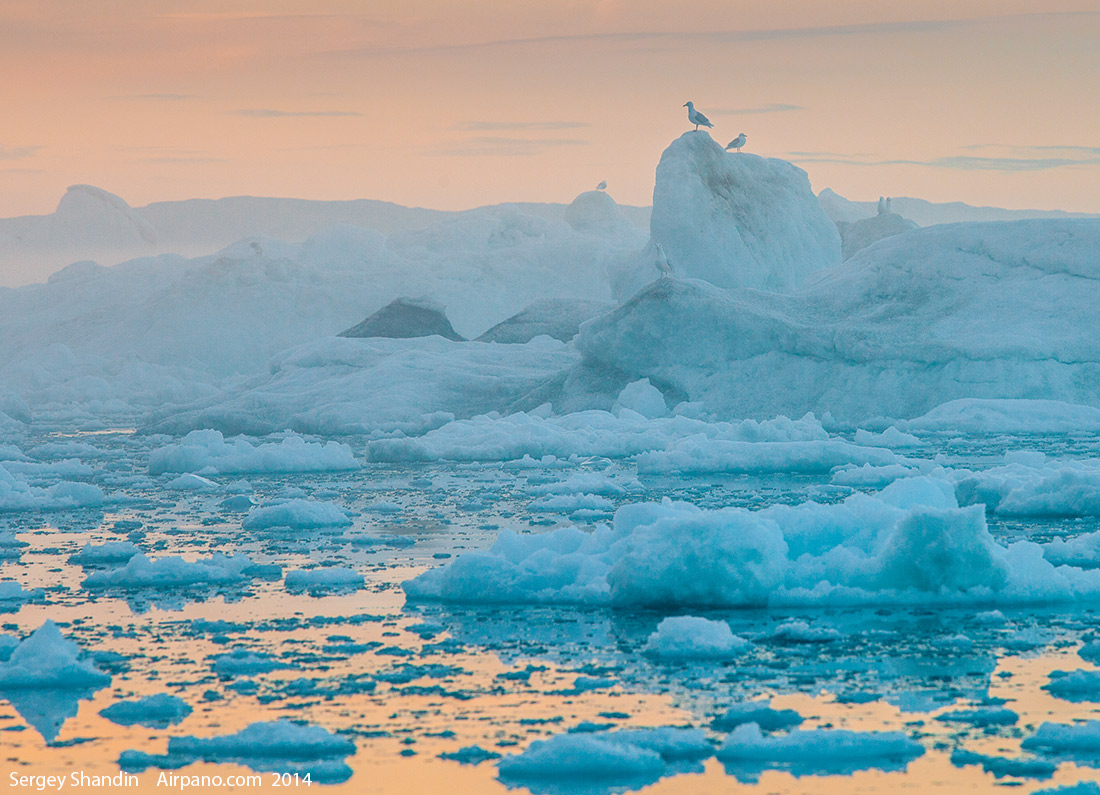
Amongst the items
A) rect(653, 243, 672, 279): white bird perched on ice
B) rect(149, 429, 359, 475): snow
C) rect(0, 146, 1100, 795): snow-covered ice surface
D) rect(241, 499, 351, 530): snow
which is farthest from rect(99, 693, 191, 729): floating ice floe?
rect(653, 243, 672, 279): white bird perched on ice

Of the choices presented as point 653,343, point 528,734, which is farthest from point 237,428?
point 528,734

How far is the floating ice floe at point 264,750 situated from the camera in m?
5.34

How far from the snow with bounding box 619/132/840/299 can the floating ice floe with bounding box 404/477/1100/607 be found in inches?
857

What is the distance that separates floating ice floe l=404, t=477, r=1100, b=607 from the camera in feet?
26.2

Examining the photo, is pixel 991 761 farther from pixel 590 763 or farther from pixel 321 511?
pixel 321 511

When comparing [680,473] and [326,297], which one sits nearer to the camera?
[680,473]

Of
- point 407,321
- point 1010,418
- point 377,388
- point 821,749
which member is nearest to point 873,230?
point 407,321

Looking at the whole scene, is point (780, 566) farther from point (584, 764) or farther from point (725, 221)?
point (725, 221)

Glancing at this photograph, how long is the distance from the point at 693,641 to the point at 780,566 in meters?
1.45

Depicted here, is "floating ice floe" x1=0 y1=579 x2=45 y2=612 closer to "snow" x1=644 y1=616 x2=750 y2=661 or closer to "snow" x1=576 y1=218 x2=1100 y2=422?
"snow" x1=644 y1=616 x2=750 y2=661

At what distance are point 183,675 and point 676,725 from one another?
7.56 feet

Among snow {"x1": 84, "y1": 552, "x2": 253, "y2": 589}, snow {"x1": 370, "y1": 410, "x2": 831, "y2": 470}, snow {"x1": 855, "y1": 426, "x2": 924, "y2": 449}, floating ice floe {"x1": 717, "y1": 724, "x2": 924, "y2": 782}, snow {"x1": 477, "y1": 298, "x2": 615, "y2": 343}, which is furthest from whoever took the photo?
snow {"x1": 477, "y1": 298, "x2": 615, "y2": 343}

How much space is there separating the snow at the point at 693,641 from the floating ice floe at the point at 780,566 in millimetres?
955

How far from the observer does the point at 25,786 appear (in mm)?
5160
